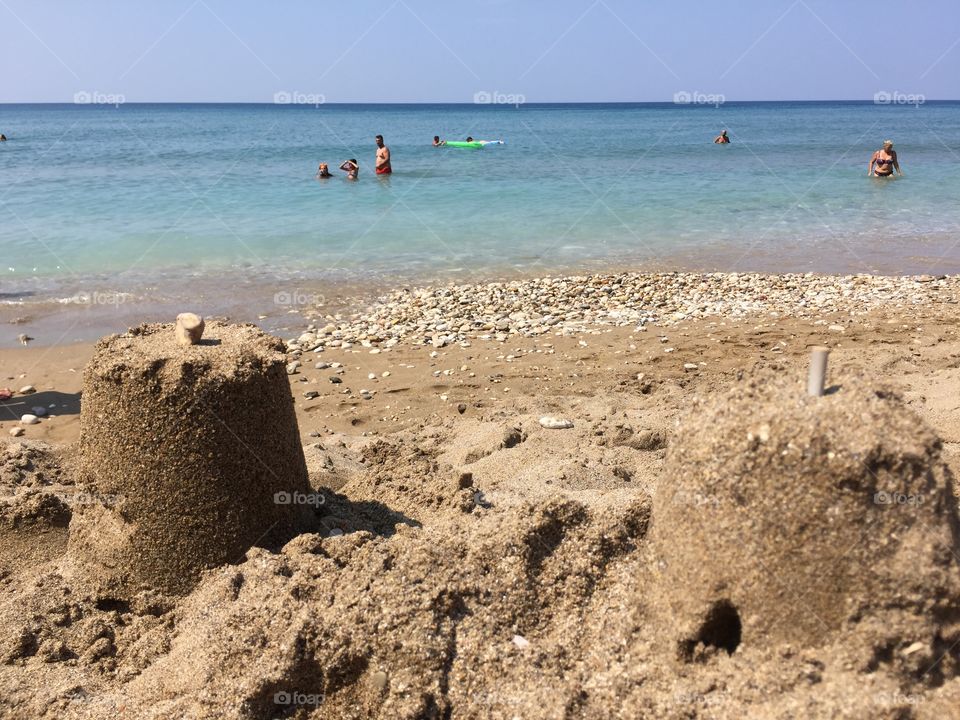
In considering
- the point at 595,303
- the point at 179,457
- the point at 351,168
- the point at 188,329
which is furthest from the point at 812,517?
the point at 351,168

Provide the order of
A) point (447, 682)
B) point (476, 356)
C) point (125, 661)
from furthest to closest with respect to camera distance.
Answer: point (476, 356) < point (125, 661) < point (447, 682)

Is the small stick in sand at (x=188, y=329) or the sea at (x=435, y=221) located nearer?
the small stick in sand at (x=188, y=329)

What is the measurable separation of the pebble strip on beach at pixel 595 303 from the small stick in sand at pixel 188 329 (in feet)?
16.2

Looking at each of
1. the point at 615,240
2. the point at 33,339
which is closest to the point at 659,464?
the point at 33,339

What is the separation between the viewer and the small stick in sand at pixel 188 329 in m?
3.50

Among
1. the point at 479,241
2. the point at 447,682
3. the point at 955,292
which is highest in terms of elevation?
→ the point at 479,241

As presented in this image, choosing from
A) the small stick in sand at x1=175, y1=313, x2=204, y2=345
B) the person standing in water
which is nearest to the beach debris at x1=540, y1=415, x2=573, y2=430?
the small stick in sand at x1=175, y1=313, x2=204, y2=345

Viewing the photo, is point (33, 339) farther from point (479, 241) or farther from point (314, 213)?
point (314, 213)

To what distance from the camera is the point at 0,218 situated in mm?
17500

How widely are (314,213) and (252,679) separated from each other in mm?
16377

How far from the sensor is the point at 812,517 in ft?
7.54

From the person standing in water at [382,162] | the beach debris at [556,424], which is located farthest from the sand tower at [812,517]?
the person standing in water at [382,162]

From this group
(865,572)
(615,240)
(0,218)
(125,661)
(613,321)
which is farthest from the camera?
(0,218)

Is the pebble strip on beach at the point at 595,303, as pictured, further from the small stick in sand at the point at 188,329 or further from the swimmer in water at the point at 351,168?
the swimmer in water at the point at 351,168
